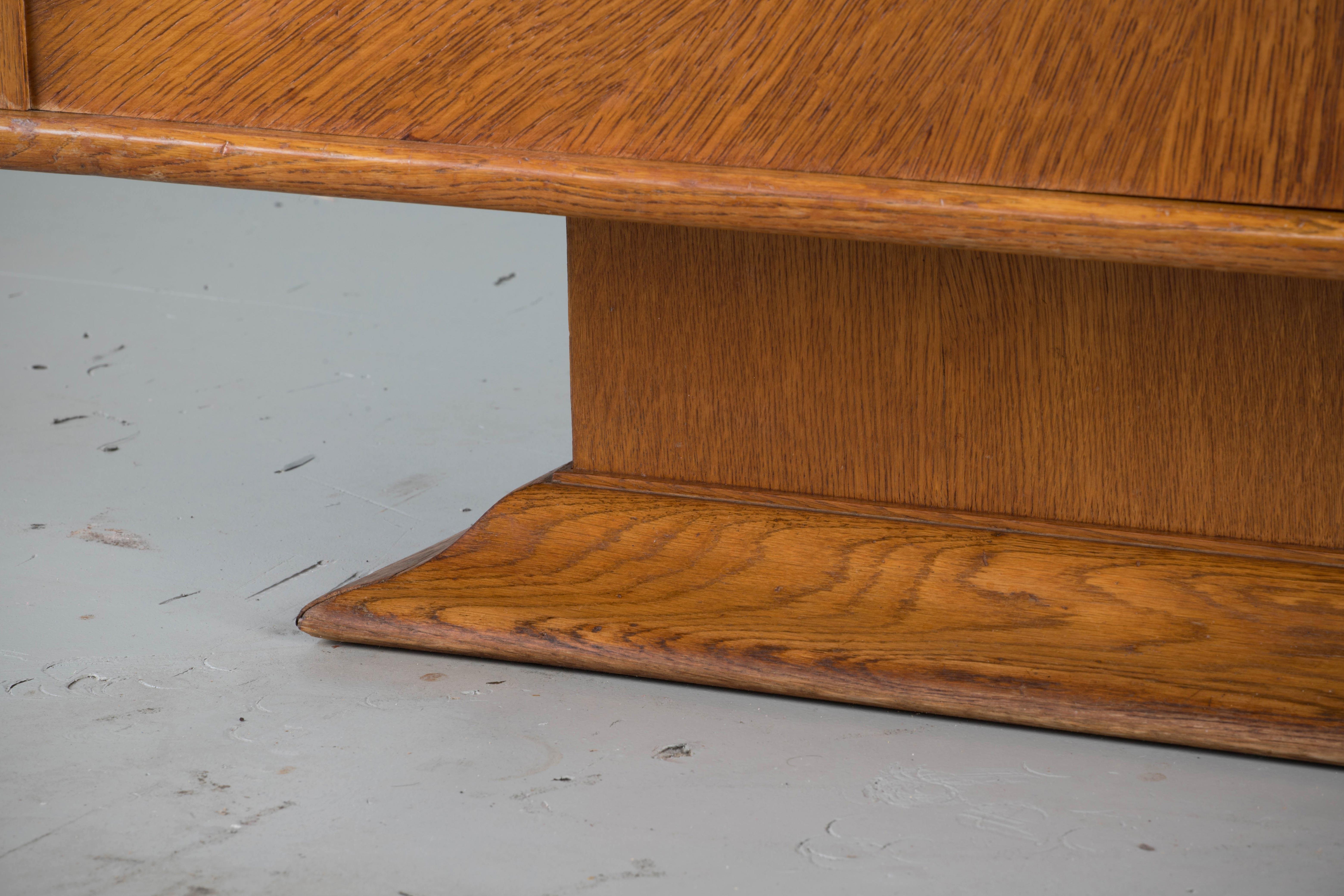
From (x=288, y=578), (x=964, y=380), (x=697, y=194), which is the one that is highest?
(x=697, y=194)

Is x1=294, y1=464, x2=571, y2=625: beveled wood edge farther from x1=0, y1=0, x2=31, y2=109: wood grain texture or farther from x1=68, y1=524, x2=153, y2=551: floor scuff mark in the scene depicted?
x1=0, y1=0, x2=31, y2=109: wood grain texture

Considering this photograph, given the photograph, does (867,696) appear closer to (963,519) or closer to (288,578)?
(963,519)

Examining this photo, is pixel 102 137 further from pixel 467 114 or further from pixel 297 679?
pixel 297 679

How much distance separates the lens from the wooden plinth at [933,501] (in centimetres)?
107

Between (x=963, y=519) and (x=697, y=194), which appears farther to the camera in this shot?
(x=963, y=519)

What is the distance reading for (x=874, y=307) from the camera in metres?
1.21

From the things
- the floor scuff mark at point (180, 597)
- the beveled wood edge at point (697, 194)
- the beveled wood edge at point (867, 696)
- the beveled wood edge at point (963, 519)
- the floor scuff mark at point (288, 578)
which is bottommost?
the floor scuff mark at point (288, 578)

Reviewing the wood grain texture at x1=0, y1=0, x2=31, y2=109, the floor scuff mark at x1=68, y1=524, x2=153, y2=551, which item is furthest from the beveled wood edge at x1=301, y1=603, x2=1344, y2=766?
the wood grain texture at x1=0, y1=0, x2=31, y2=109

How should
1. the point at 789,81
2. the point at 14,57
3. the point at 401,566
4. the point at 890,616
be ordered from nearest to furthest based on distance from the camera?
1. the point at 789,81
2. the point at 14,57
3. the point at 890,616
4. the point at 401,566

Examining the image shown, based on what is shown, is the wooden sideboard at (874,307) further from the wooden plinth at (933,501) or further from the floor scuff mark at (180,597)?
the floor scuff mark at (180,597)

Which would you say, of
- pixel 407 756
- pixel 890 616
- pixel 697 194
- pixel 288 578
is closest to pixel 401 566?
pixel 288 578

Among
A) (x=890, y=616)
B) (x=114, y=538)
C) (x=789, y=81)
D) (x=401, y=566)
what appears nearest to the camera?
(x=789, y=81)

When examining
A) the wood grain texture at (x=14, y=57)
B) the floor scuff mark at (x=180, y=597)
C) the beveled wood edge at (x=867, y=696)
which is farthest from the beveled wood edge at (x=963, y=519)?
the wood grain texture at (x=14, y=57)

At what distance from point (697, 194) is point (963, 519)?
434 mm
